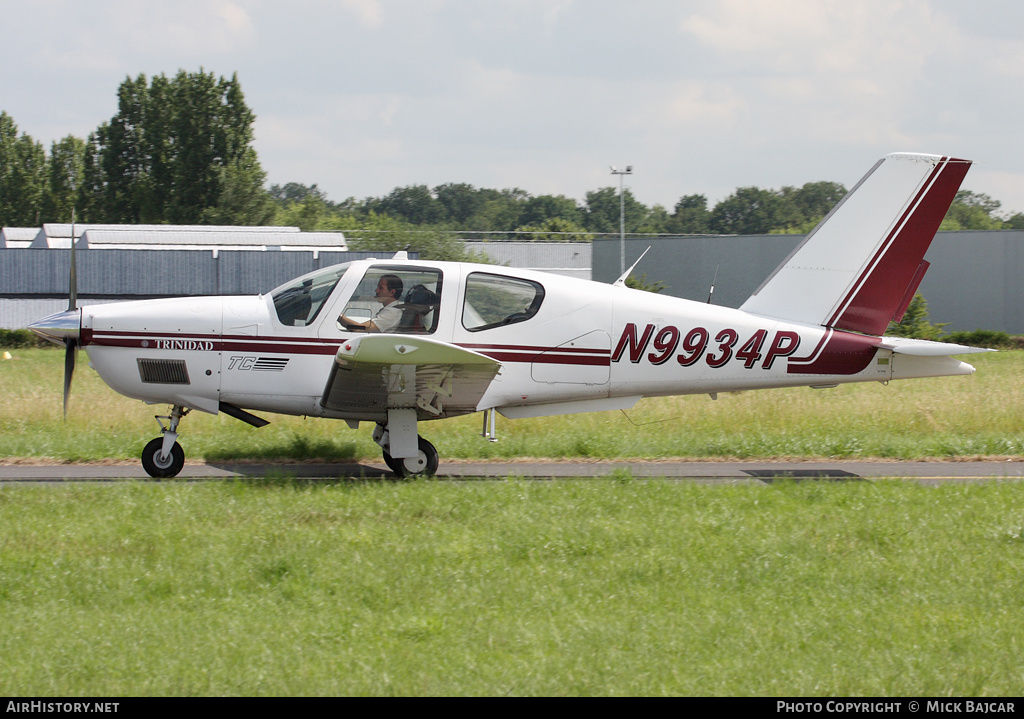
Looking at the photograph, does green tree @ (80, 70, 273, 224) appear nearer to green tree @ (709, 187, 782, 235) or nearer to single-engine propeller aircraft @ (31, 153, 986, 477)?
green tree @ (709, 187, 782, 235)

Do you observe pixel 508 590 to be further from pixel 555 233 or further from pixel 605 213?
pixel 605 213

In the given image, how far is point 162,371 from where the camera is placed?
898cm

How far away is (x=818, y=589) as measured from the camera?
564cm

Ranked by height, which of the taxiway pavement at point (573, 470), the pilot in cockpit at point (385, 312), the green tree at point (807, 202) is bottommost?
the taxiway pavement at point (573, 470)

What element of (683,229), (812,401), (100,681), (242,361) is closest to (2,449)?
(242,361)

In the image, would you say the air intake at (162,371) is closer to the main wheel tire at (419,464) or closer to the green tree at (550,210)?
the main wheel tire at (419,464)

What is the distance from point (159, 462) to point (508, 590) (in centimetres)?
494

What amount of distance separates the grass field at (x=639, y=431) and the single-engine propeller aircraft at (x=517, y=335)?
1.78 m

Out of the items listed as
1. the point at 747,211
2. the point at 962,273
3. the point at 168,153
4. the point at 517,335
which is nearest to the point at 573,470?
the point at 517,335

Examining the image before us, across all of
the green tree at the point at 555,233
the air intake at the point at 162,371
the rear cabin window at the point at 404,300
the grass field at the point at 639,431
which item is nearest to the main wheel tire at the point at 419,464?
the rear cabin window at the point at 404,300

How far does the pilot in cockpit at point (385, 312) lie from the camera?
8.97 meters

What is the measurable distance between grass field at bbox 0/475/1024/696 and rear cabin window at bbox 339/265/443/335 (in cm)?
164

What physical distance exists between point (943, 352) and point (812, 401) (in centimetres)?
609

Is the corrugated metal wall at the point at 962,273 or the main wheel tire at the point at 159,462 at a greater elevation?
the corrugated metal wall at the point at 962,273
